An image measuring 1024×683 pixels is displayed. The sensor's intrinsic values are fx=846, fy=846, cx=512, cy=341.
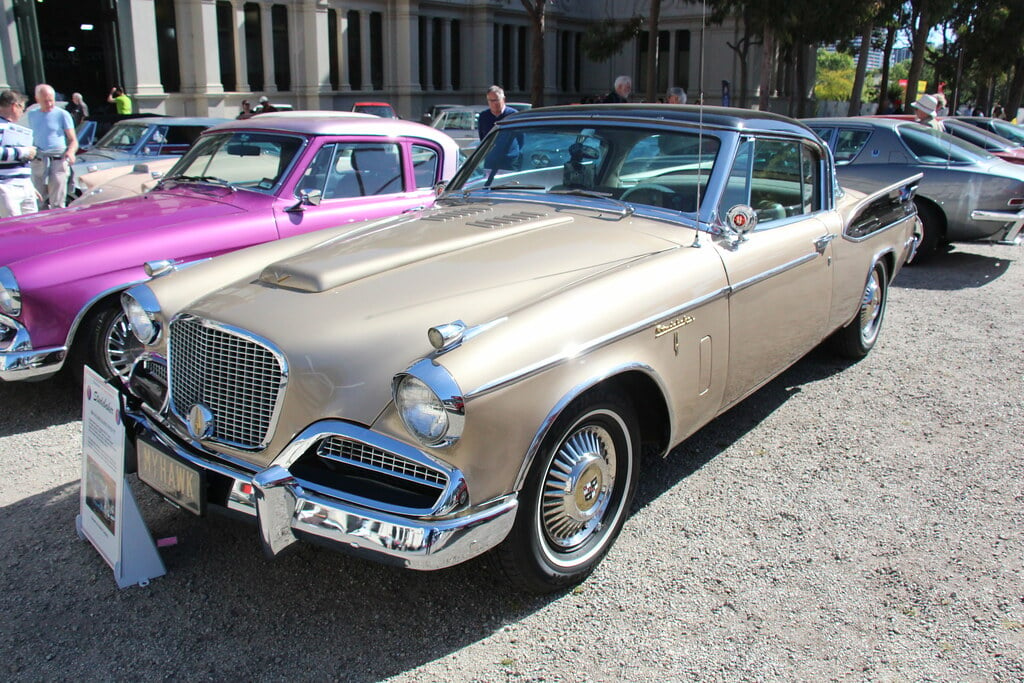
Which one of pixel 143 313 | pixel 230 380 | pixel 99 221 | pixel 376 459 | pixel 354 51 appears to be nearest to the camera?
pixel 376 459

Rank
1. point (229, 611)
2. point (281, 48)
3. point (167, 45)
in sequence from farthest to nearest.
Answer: point (281, 48) < point (167, 45) < point (229, 611)

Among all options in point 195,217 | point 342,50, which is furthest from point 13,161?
point 342,50

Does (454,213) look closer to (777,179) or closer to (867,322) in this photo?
(777,179)

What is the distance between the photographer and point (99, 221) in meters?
5.16

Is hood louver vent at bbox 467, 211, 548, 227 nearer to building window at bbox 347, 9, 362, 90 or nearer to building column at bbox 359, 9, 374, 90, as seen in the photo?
building column at bbox 359, 9, 374, 90

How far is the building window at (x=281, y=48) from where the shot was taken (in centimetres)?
2936

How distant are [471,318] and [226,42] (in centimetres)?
2883

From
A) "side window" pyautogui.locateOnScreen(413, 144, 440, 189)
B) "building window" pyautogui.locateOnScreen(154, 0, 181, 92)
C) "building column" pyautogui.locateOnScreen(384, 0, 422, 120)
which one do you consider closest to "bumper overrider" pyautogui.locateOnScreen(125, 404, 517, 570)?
"side window" pyautogui.locateOnScreen(413, 144, 440, 189)

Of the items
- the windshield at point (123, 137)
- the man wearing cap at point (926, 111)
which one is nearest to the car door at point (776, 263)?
the man wearing cap at point (926, 111)

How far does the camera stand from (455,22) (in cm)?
3556

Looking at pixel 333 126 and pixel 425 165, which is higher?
pixel 333 126

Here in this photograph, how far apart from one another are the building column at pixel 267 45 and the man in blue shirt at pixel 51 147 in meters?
21.0

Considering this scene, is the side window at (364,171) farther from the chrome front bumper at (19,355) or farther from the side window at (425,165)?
the chrome front bumper at (19,355)

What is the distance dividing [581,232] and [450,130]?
15.9 meters
